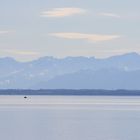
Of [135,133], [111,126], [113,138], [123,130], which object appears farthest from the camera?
[111,126]

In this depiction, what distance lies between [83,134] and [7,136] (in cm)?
593

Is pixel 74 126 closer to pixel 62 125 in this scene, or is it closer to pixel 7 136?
pixel 62 125

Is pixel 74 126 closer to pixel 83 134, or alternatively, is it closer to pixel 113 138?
pixel 83 134

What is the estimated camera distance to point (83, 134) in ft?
176

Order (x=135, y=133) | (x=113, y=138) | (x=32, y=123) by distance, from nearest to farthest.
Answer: (x=113, y=138)
(x=135, y=133)
(x=32, y=123)

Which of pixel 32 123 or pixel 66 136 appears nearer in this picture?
pixel 66 136

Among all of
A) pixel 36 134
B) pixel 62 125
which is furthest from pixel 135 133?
pixel 62 125

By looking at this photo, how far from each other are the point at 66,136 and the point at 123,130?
7.15 meters

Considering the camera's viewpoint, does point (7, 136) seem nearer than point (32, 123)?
Yes

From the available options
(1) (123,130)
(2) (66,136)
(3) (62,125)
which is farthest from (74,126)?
(2) (66,136)

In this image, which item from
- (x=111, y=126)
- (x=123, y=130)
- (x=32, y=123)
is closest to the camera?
(x=123, y=130)

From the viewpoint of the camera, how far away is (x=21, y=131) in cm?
5719

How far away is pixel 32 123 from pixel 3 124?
3109 millimetres

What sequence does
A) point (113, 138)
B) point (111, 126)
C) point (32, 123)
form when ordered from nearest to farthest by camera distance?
point (113, 138)
point (111, 126)
point (32, 123)
